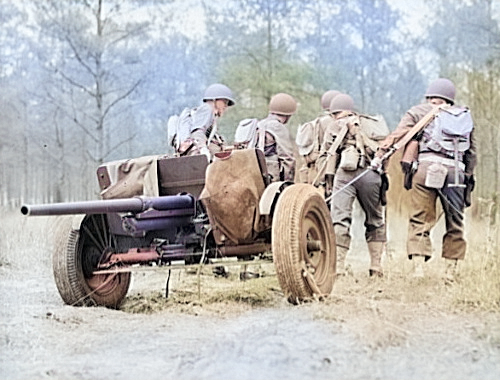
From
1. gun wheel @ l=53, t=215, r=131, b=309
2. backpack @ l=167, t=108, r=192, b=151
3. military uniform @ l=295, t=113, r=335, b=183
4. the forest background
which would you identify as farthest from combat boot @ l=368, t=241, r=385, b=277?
gun wheel @ l=53, t=215, r=131, b=309

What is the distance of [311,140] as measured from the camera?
457 centimetres

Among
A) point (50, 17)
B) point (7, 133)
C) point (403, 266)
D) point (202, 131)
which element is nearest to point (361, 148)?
point (403, 266)

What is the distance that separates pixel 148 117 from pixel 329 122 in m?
1.06

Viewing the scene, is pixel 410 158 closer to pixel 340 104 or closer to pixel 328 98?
pixel 340 104

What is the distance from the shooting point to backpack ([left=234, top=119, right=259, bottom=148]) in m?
4.21

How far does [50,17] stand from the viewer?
3447 mm

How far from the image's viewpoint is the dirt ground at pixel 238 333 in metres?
1.92

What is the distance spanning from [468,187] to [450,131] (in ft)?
1.07

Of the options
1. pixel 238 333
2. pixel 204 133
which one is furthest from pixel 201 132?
pixel 238 333

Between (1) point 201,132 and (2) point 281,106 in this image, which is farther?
(2) point 281,106

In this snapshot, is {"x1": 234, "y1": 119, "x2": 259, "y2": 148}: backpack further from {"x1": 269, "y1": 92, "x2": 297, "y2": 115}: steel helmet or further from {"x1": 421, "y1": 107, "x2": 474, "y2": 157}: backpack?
{"x1": 421, "y1": 107, "x2": 474, "y2": 157}: backpack

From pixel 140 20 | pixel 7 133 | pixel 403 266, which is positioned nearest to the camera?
pixel 7 133

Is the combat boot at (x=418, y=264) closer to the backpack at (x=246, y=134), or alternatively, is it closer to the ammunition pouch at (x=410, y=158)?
the ammunition pouch at (x=410, y=158)

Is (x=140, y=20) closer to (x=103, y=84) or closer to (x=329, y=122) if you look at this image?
(x=103, y=84)
